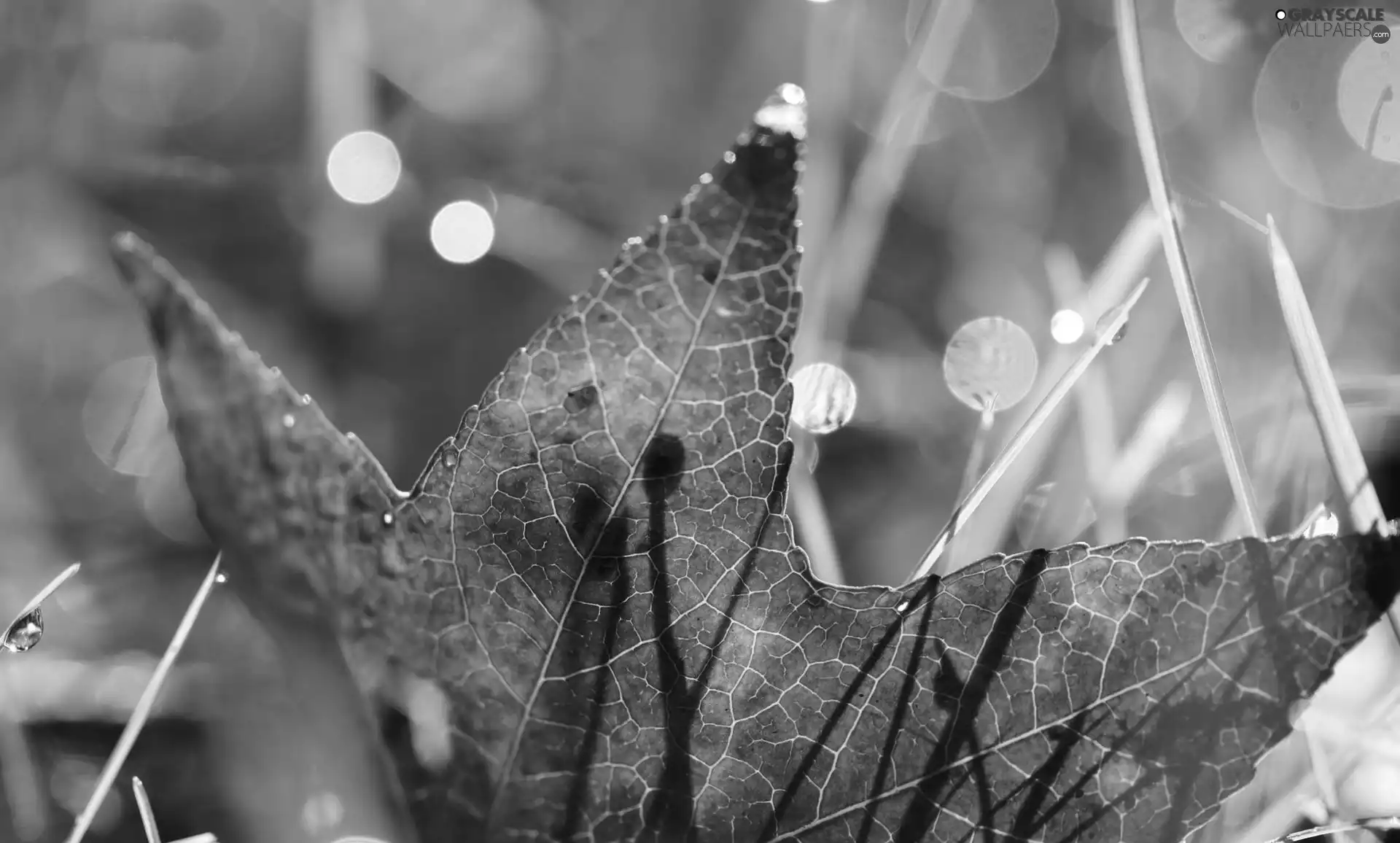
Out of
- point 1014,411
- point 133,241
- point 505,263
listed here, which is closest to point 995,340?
point 1014,411

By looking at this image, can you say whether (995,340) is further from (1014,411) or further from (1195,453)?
(1195,453)

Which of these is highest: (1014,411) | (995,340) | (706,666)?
(995,340)

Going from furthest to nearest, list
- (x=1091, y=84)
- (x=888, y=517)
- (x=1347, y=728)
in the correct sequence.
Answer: (x=1091, y=84) < (x=888, y=517) < (x=1347, y=728)

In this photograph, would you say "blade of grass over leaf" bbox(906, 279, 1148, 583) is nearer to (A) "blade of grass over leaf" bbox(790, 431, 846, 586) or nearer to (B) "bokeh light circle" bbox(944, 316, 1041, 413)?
(A) "blade of grass over leaf" bbox(790, 431, 846, 586)

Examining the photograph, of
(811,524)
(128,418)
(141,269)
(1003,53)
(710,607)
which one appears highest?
(1003,53)

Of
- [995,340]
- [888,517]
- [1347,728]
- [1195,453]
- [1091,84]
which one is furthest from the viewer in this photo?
[1091,84]

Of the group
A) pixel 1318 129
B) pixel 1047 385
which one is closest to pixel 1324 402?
pixel 1047 385

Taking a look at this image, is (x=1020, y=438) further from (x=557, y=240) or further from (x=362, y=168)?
(x=362, y=168)
